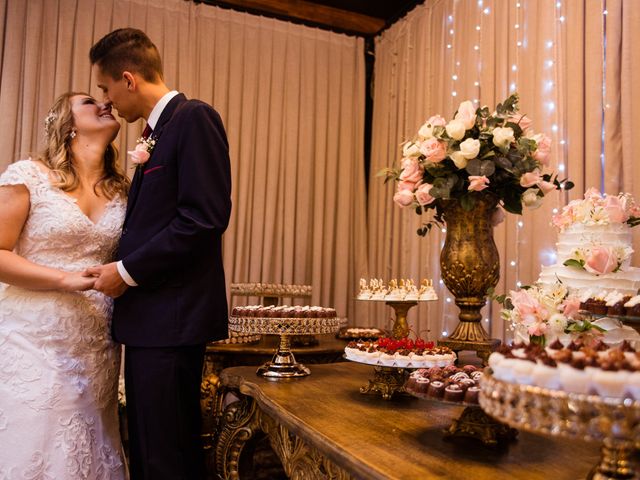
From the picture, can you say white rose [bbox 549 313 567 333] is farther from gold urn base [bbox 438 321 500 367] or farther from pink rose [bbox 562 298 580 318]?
gold urn base [bbox 438 321 500 367]

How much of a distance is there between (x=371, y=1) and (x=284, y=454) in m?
4.21

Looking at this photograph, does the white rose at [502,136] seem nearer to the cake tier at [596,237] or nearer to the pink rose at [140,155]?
the cake tier at [596,237]

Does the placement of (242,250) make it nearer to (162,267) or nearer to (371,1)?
(371,1)

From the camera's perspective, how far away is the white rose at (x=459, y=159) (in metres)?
1.76

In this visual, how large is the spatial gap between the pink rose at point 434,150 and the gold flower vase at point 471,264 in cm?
18

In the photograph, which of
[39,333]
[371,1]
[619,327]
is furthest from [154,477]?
[371,1]

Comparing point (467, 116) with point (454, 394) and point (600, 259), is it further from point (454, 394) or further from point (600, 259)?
point (454, 394)

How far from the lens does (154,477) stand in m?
1.56

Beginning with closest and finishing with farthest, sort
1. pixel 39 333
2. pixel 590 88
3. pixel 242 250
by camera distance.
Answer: pixel 39 333
pixel 590 88
pixel 242 250

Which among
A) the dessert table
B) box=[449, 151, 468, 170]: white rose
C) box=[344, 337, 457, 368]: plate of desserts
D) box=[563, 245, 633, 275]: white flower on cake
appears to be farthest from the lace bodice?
box=[563, 245, 633, 275]: white flower on cake

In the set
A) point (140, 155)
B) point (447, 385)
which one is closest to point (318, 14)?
point (140, 155)

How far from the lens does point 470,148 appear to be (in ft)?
5.72

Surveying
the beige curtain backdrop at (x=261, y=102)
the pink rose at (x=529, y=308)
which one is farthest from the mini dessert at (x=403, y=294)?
the beige curtain backdrop at (x=261, y=102)

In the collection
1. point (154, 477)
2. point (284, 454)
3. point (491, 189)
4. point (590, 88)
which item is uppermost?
point (590, 88)
